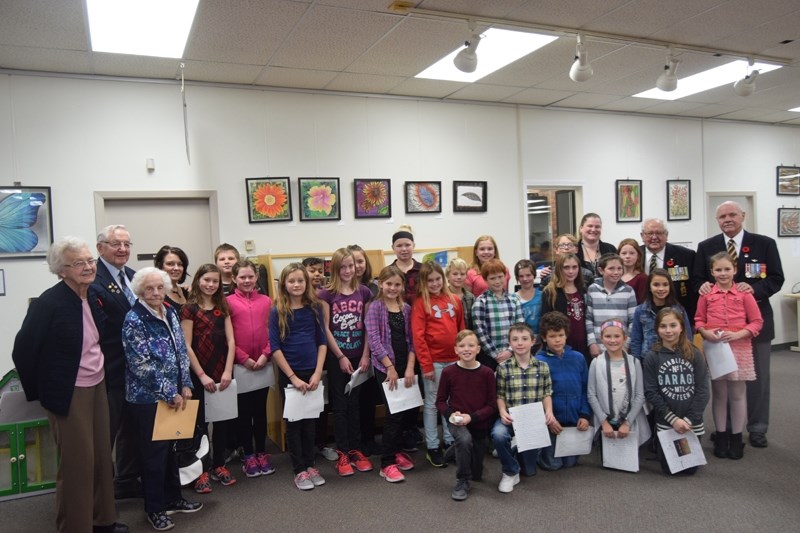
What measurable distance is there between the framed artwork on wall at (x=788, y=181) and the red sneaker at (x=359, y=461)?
22.9 ft

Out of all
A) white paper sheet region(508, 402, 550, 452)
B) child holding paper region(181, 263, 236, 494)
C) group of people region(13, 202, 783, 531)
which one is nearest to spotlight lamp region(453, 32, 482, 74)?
group of people region(13, 202, 783, 531)

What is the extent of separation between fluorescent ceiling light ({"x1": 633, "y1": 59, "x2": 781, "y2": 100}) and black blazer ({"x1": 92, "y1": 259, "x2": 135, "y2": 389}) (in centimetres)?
462

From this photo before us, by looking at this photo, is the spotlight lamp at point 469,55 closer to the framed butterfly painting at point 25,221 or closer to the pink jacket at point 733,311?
the pink jacket at point 733,311

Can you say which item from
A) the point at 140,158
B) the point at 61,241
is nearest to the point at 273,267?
the point at 140,158

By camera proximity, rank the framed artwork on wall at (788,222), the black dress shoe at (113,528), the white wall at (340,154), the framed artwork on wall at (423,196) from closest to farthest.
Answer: the black dress shoe at (113,528)
the white wall at (340,154)
the framed artwork on wall at (423,196)
the framed artwork on wall at (788,222)

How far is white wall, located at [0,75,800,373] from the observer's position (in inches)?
164

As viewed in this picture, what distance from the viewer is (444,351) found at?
343cm

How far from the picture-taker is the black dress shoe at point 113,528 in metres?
2.60

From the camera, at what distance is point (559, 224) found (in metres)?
6.39

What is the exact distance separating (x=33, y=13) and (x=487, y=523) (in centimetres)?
369

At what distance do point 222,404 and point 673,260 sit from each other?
10.2 ft

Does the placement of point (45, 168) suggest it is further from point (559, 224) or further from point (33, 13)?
point (559, 224)

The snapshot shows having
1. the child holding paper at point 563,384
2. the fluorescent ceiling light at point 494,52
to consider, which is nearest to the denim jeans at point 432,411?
the child holding paper at point 563,384

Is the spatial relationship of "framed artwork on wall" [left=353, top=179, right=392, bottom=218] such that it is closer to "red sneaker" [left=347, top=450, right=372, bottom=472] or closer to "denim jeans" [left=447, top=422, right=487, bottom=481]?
"red sneaker" [left=347, top=450, right=372, bottom=472]
